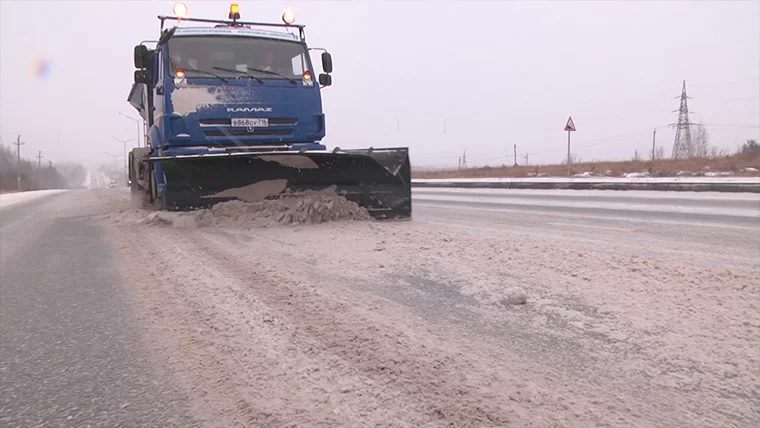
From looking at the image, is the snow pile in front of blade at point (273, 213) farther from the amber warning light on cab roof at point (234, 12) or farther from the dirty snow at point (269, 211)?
the amber warning light on cab roof at point (234, 12)

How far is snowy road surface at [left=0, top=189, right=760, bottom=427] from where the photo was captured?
2188mm

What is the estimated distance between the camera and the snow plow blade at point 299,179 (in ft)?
23.8

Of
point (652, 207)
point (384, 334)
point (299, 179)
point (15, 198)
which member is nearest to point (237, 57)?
point (299, 179)

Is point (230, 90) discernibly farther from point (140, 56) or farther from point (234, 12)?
point (234, 12)

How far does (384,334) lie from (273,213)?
4.73 metres

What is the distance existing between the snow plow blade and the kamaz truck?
0.01m

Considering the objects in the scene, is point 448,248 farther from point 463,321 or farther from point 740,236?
point 740,236

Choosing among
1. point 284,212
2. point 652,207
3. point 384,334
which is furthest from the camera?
point 652,207

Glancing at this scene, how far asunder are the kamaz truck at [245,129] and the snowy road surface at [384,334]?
1.84m

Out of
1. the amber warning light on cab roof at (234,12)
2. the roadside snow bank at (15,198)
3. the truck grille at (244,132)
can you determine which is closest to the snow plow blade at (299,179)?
the truck grille at (244,132)

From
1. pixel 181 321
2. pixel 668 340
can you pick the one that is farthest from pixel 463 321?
pixel 181 321

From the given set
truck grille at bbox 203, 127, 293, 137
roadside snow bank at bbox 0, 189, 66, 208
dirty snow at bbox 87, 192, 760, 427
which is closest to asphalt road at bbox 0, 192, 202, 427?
dirty snow at bbox 87, 192, 760, 427

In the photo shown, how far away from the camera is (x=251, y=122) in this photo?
741 centimetres

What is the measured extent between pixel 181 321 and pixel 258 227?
3878mm
